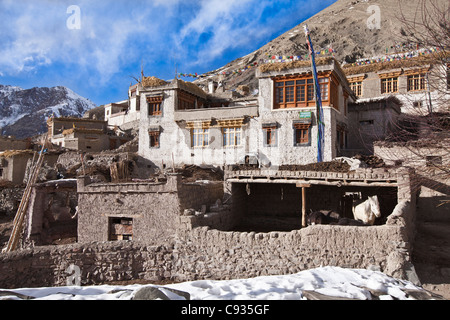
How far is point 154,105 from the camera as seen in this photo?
28.6 meters

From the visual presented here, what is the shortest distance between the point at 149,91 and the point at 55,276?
67.0 ft

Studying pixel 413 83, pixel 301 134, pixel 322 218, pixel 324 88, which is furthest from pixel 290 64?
pixel 413 83

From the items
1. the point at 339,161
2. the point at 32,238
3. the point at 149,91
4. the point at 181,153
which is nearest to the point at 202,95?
the point at 149,91

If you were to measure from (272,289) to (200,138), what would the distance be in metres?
20.9

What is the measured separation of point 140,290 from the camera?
19.4 ft

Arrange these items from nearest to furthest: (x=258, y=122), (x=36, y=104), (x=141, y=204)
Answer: (x=141, y=204) < (x=258, y=122) < (x=36, y=104)

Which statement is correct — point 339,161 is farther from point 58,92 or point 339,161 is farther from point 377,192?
point 58,92

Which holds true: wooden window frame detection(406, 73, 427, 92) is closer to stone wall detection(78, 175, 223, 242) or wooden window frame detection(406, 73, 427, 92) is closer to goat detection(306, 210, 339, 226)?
goat detection(306, 210, 339, 226)

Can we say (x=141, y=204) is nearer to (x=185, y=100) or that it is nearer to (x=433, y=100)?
(x=433, y=100)

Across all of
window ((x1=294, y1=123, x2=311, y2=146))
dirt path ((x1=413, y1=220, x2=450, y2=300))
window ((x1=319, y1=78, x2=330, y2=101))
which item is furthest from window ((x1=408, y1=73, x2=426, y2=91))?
dirt path ((x1=413, y1=220, x2=450, y2=300))

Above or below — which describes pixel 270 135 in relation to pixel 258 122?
below

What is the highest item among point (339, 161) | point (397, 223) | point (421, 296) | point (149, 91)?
point (149, 91)

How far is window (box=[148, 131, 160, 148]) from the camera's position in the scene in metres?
28.2

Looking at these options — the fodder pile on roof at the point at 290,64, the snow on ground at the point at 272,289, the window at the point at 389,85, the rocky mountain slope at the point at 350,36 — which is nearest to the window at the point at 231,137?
the fodder pile on roof at the point at 290,64
